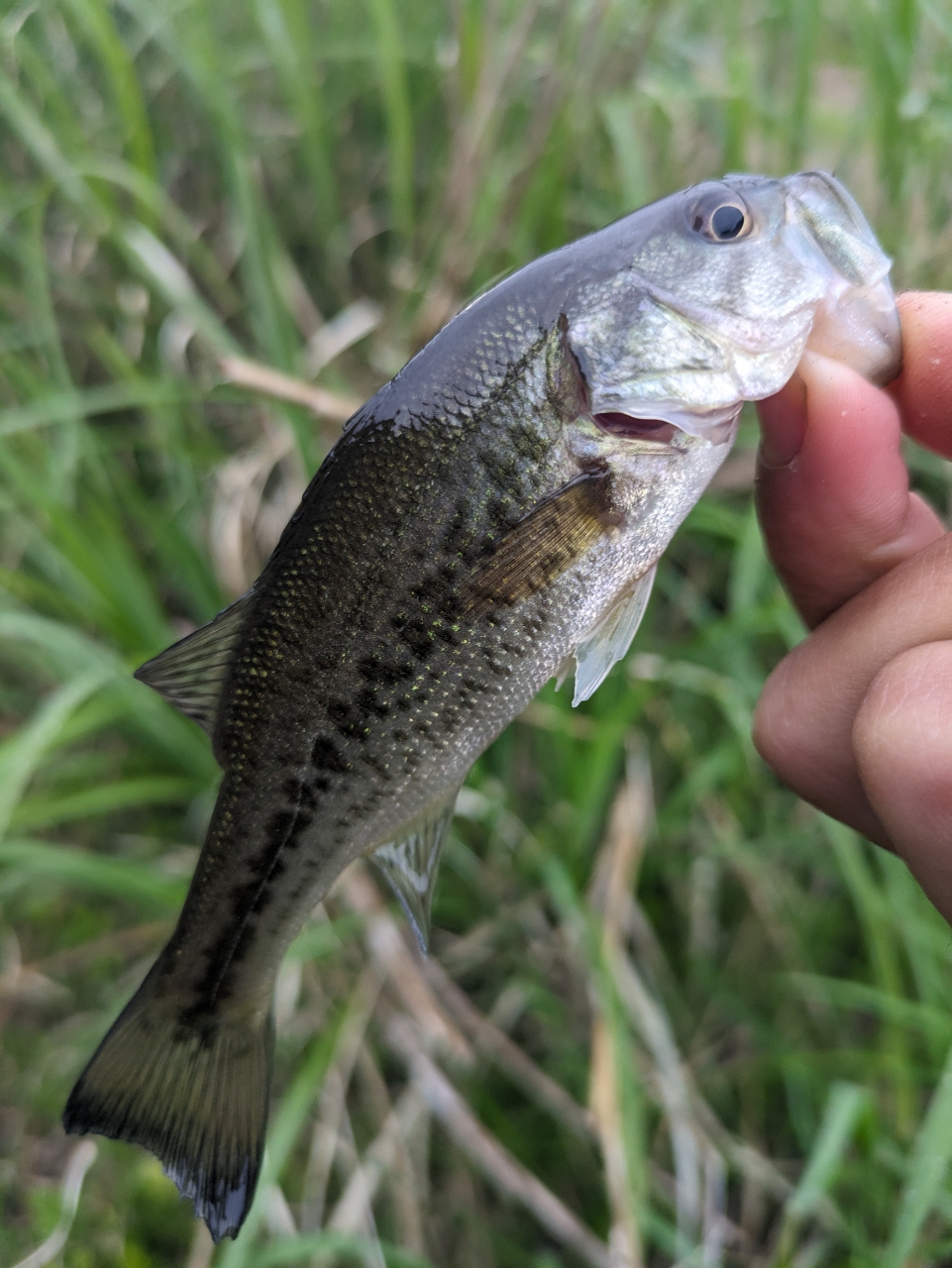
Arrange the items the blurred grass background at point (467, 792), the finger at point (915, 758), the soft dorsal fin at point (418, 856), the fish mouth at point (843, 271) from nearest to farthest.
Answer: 1. the finger at point (915, 758)
2. the fish mouth at point (843, 271)
3. the soft dorsal fin at point (418, 856)
4. the blurred grass background at point (467, 792)

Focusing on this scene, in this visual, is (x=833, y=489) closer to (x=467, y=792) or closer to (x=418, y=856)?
(x=418, y=856)

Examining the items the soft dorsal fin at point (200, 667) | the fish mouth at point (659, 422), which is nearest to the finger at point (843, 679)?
the fish mouth at point (659, 422)

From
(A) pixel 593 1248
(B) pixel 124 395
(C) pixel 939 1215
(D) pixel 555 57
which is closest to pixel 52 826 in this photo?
(B) pixel 124 395

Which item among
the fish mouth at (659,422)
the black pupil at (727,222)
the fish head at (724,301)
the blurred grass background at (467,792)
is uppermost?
the black pupil at (727,222)

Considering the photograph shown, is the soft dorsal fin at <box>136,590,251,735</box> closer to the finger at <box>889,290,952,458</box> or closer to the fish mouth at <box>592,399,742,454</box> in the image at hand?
the fish mouth at <box>592,399,742,454</box>

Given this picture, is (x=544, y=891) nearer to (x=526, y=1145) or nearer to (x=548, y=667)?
(x=526, y=1145)

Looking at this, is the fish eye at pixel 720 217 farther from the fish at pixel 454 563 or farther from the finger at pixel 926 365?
the finger at pixel 926 365
